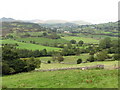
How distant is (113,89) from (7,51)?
25546mm

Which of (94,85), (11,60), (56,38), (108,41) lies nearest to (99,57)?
(11,60)

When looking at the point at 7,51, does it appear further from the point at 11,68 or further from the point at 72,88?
the point at 72,88

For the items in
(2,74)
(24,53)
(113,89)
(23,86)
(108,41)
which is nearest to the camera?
(113,89)

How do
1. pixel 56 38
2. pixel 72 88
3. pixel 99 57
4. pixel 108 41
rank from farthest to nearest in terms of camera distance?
pixel 56 38, pixel 108 41, pixel 99 57, pixel 72 88

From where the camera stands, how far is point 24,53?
111 meters

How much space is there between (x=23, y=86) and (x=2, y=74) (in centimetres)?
1520

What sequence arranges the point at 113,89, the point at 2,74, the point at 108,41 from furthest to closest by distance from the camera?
the point at 108,41
the point at 2,74
the point at 113,89

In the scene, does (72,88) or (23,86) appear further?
(23,86)

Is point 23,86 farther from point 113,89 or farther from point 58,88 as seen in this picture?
point 113,89

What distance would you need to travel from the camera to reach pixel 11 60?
36.2m

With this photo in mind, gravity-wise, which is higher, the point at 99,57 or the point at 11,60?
the point at 11,60

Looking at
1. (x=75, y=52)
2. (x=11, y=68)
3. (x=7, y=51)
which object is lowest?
(x=75, y=52)

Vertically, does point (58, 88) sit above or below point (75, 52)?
above

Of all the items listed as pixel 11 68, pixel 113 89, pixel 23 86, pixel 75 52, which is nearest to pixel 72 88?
pixel 113 89
